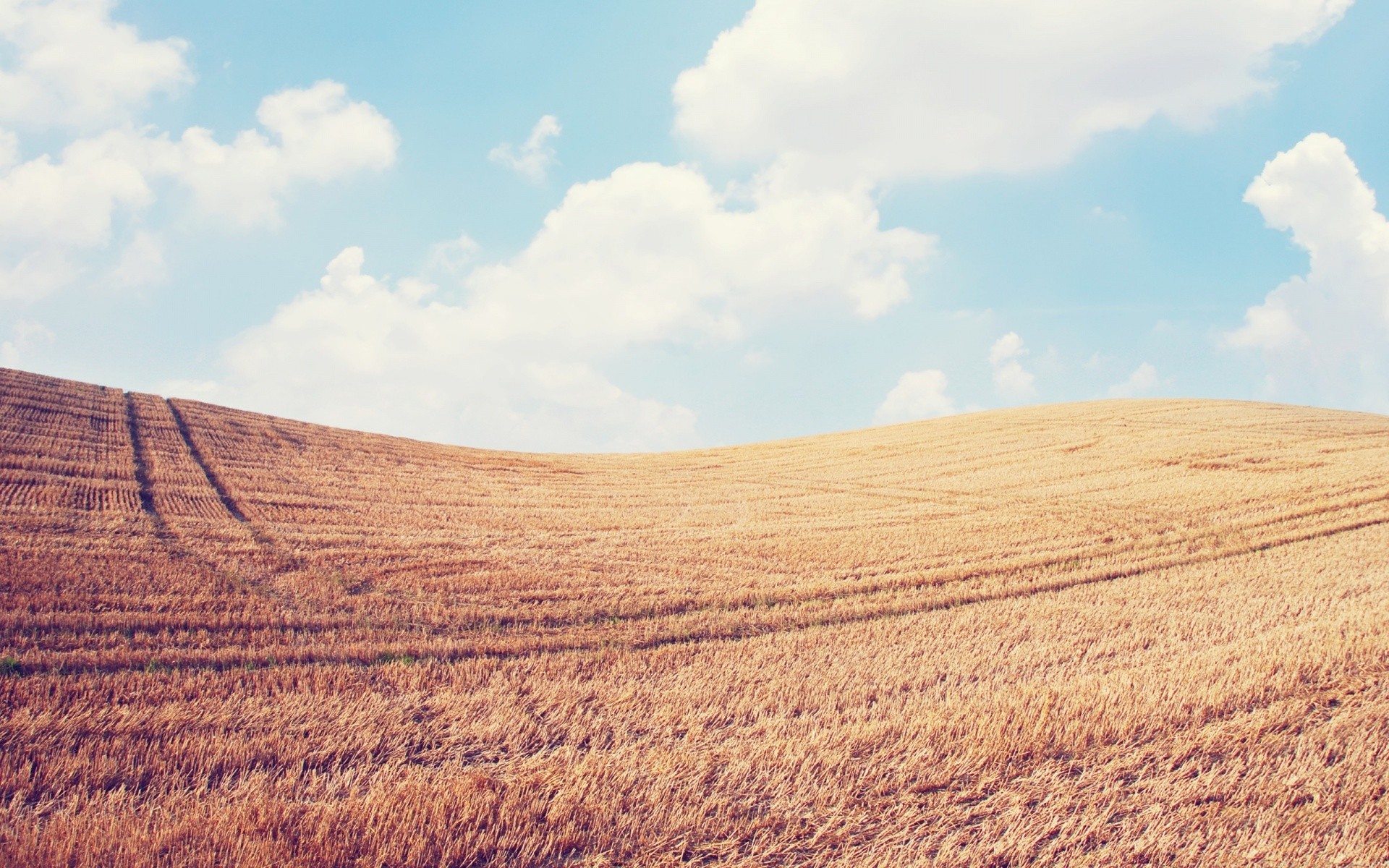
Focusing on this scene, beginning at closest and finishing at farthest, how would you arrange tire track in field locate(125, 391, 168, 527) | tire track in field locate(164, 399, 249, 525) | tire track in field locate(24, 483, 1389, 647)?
1. tire track in field locate(24, 483, 1389, 647)
2. tire track in field locate(125, 391, 168, 527)
3. tire track in field locate(164, 399, 249, 525)

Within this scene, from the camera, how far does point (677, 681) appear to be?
8.05m

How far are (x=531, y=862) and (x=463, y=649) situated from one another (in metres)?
4.77

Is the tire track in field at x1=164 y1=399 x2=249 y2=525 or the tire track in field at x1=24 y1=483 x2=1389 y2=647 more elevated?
the tire track in field at x1=164 y1=399 x2=249 y2=525

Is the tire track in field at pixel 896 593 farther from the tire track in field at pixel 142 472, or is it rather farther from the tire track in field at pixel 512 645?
the tire track in field at pixel 142 472

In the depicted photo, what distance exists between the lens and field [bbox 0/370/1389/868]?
Answer: 5027 millimetres

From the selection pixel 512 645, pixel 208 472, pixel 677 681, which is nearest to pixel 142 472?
pixel 208 472

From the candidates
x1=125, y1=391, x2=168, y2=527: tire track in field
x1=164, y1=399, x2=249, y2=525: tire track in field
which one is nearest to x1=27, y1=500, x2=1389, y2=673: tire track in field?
x1=125, y1=391, x2=168, y2=527: tire track in field

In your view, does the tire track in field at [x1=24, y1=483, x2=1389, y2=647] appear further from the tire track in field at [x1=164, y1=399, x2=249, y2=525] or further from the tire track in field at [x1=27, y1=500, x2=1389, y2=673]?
the tire track in field at [x1=164, y1=399, x2=249, y2=525]

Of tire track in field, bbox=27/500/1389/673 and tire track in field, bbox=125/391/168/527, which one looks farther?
tire track in field, bbox=125/391/168/527

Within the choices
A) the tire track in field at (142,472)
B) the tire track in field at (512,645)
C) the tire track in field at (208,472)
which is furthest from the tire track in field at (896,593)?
the tire track in field at (208,472)

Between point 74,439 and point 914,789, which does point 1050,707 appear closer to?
point 914,789

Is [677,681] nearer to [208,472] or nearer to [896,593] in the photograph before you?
[896,593]

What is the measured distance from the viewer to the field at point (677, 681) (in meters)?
5.03

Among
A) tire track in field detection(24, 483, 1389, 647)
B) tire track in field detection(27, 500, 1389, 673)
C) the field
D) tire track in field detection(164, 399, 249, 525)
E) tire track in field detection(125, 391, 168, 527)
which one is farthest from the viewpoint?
tire track in field detection(164, 399, 249, 525)
